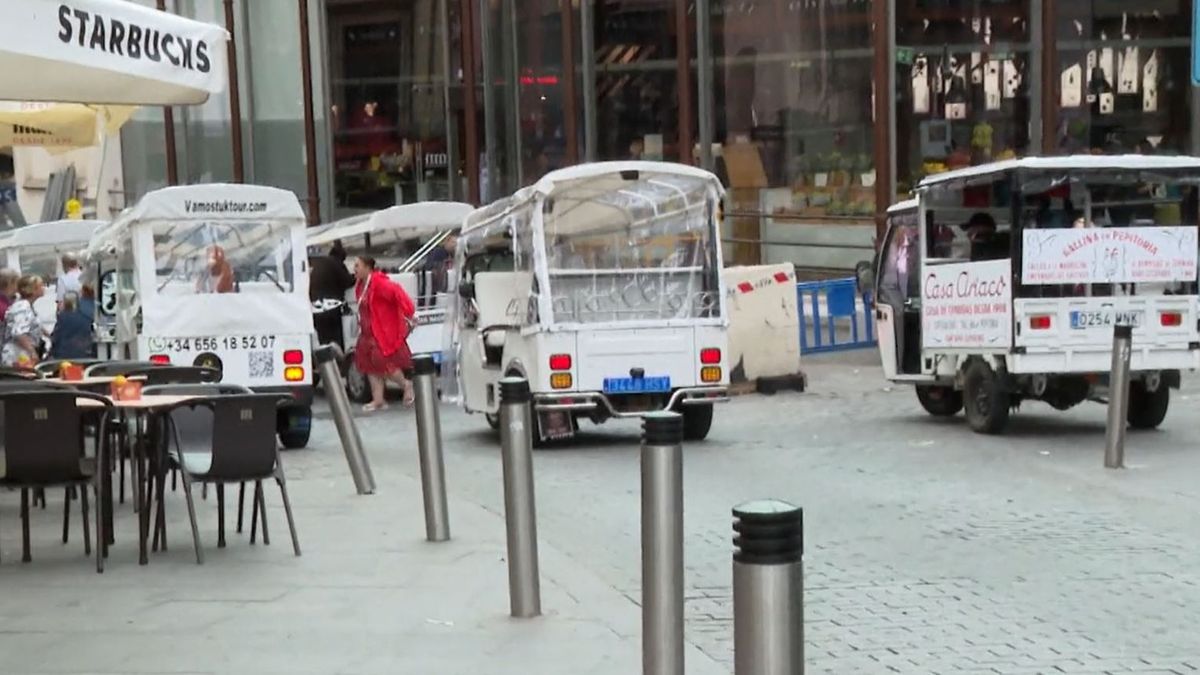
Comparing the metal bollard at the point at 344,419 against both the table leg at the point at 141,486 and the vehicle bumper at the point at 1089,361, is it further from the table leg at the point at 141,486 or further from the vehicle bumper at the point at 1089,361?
the vehicle bumper at the point at 1089,361

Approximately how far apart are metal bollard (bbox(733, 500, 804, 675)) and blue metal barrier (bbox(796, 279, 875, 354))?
19202 millimetres

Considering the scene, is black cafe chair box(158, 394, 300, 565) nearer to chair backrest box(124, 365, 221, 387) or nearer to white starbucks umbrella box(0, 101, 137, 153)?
chair backrest box(124, 365, 221, 387)

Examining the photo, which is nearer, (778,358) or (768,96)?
(778,358)

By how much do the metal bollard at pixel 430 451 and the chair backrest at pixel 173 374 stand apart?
248cm

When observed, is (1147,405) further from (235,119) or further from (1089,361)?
(235,119)

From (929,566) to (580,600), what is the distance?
206 centimetres

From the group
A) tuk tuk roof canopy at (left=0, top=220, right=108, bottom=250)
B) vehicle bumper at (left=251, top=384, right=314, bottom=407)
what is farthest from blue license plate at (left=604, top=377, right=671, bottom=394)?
tuk tuk roof canopy at (left=0, top=220, right=108, bottom=250)

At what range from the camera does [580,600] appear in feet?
28.3

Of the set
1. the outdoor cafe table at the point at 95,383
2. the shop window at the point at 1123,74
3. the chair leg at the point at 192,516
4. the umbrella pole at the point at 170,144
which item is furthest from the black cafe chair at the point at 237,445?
the umbrella pole at the point at 170,144

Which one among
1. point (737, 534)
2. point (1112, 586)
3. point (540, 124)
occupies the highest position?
point (540, 124)

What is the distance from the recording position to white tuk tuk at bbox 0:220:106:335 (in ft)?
91.3

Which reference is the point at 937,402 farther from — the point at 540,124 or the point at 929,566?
the point at 540,124

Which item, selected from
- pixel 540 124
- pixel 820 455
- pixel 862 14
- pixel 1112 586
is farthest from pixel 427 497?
pixel 540 124

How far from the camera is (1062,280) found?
14.9 metres
